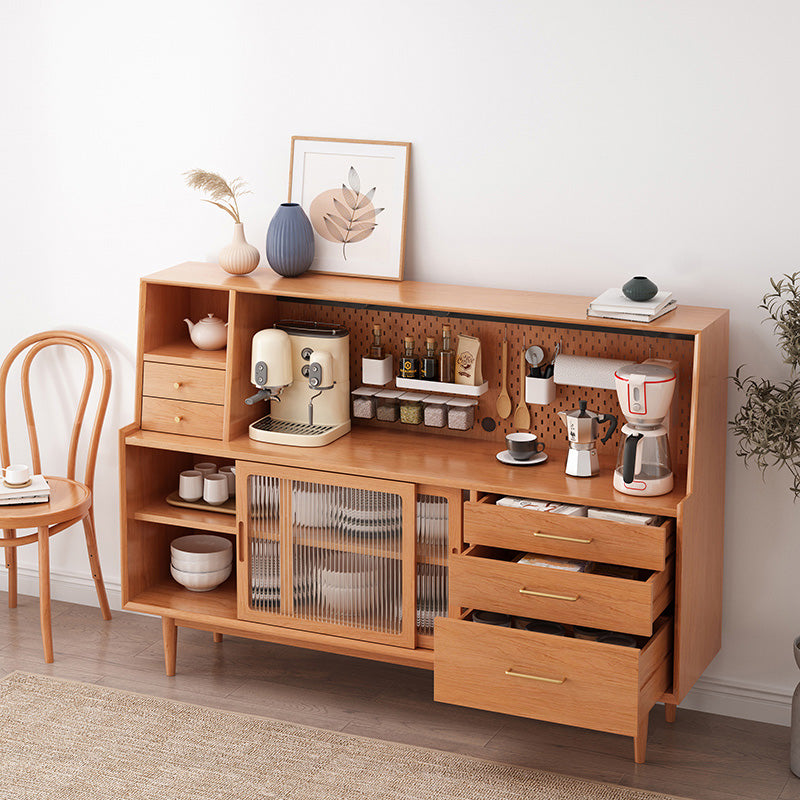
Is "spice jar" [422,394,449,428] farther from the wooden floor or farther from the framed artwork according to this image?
the wooden floor

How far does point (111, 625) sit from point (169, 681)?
0.51 metres

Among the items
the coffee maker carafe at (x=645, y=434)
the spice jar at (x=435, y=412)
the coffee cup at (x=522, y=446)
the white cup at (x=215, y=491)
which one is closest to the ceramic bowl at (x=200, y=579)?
the white cup at (x=215, y=491)

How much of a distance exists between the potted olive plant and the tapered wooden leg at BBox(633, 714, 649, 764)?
39 cm

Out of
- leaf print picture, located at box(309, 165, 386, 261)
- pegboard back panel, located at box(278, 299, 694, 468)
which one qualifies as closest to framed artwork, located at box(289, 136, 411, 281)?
leaf print picture, located at box(309, 165, 386, 261)

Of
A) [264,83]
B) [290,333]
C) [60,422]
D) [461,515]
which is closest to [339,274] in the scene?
[290,333]

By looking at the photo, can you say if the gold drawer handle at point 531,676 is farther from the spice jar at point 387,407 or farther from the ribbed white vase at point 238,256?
the ribbed white vase at point 238,256

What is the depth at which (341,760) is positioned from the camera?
3053mm

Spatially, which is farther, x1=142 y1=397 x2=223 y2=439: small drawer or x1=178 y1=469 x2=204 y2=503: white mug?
x1=178 y1=469 x2=204 y2=503: white mug

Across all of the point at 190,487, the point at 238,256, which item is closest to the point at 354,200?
the point at 238,256

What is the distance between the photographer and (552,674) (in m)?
2.79

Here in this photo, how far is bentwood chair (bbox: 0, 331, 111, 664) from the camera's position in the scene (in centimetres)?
354

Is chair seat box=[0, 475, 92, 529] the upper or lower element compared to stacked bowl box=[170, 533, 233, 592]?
upper

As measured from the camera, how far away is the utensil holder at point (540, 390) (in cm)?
318

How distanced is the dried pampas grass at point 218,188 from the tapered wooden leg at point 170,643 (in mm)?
1235
